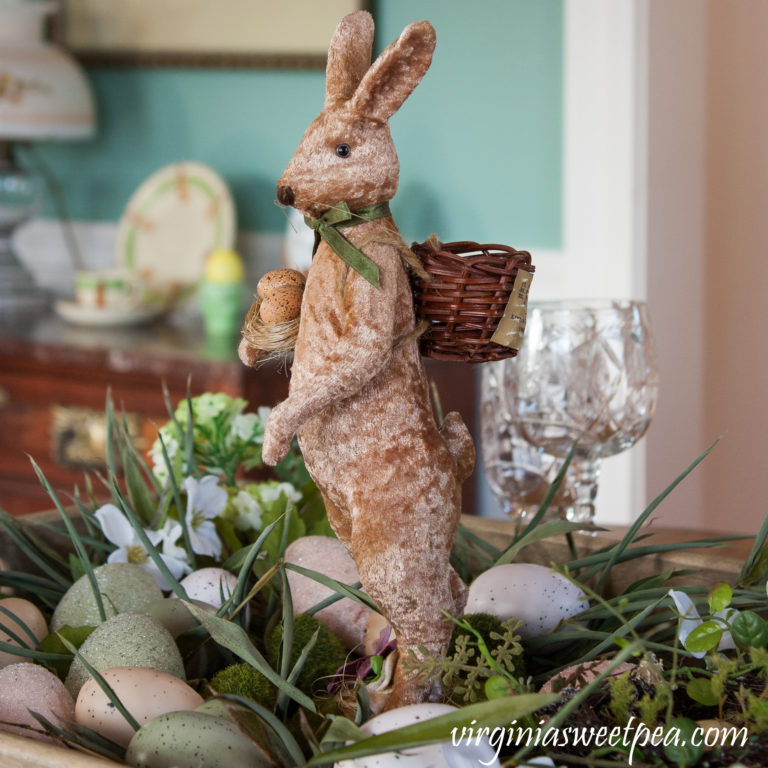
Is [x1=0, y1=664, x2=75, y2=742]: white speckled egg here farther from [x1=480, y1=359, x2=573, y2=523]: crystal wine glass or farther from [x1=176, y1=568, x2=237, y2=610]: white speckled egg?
[x1=480, y1=359, x2=573, y2=523]: crystal wine glass

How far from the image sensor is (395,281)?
1.56 ft

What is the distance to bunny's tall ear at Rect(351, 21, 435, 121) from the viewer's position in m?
0.45

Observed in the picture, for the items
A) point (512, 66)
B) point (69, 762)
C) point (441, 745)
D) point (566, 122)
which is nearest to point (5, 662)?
point (69, 762)

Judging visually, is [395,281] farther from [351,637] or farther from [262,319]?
[351,637]

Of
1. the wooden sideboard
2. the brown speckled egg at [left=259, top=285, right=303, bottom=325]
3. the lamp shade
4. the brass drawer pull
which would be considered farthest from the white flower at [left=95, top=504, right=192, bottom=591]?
the lamp shade

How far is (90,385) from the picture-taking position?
168 cm

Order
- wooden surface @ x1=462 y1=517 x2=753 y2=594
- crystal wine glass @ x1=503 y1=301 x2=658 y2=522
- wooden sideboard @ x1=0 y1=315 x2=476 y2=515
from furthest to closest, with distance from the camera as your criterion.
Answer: wooden sideboard @ x1=0 y1=315 x2=476 y2=515
crystal wine glass @ x1=503 y1=301 x2=658 y2=522
wooden surface @ x1=462 y1=517 x2=753 y2=594

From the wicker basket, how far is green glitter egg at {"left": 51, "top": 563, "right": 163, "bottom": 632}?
A: 0.24 meters

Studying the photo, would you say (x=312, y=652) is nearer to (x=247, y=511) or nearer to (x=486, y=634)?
(x=486, y=634)

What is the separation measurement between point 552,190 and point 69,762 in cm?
137

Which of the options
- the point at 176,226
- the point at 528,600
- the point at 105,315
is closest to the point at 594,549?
the point at 528,600

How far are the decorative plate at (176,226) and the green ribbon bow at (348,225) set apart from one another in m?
1.47

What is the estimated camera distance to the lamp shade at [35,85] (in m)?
1.89

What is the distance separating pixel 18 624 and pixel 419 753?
287 mm
